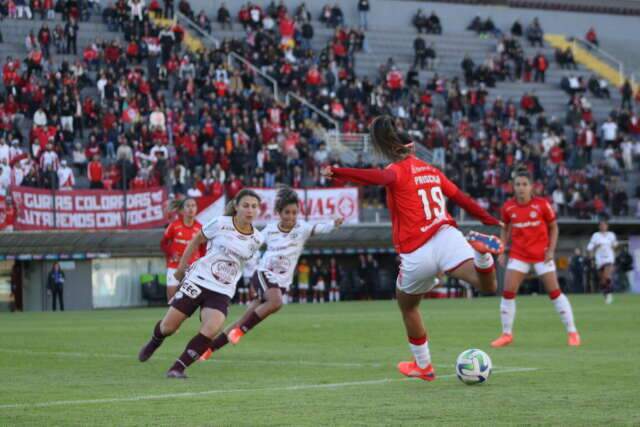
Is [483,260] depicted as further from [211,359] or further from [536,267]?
[536,267]

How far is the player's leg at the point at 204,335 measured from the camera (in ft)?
42.0

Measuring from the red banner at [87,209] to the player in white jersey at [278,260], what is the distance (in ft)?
61.1

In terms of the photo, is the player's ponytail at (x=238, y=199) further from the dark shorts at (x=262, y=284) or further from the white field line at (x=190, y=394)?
the dark shorts at (x=262, y=284)

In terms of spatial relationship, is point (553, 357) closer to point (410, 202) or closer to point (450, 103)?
point (410, 202)

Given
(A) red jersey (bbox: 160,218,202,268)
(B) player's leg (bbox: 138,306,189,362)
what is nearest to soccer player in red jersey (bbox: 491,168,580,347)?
(A) red jersey (bbox: 160,218,202,268)

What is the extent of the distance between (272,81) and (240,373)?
115 ft

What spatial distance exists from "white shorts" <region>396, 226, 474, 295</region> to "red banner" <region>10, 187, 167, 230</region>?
2455 centimetres

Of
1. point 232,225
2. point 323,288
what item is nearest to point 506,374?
point 232,225

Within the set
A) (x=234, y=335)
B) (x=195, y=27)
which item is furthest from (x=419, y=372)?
(x=195, y=27)

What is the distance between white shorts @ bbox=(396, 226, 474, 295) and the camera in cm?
1109

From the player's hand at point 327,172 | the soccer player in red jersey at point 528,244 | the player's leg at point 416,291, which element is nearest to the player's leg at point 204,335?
the player's leg at point 416,291

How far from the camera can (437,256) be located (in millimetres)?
11141

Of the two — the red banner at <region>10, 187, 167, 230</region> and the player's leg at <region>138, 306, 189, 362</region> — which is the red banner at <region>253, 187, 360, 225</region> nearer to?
the red banner at <region>10, 187, 167, 230</region>

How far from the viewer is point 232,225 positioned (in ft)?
43.9
